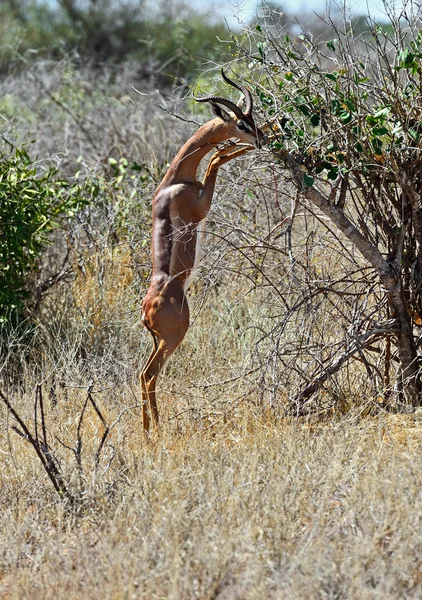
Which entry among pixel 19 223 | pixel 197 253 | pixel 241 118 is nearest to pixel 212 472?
pixel 197 253

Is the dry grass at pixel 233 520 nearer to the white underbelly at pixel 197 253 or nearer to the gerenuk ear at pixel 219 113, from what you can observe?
the white underbelly at pixel 197 253

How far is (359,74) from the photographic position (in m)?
4.56

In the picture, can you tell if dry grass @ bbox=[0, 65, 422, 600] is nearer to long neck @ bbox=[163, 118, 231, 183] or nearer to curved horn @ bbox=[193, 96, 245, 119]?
long neck @ bbox=[163, 118, 231, 183]

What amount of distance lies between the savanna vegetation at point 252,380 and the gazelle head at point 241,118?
94 mm

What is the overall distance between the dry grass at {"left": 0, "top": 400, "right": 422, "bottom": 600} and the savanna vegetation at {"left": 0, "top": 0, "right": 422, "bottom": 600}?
1 centimetres

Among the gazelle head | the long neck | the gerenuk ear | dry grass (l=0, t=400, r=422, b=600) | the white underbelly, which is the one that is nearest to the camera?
dry grass (l=0, t=400, r=422, b=600)

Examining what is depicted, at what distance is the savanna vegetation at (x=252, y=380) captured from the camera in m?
3.27

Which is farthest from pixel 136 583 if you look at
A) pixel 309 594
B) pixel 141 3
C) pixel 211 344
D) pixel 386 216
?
pixel 141 3

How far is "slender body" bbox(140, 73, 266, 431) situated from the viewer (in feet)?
15.9

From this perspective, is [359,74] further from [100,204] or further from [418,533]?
[100,204]

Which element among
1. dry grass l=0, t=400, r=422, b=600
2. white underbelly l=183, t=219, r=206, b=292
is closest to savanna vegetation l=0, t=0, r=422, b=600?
dry grass l=0, t=400, r=422, b=600

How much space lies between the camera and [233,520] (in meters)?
3.51

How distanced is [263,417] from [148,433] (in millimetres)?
638

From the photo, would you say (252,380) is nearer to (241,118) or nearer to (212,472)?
(212,472)
